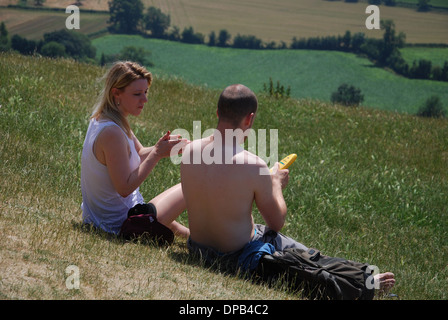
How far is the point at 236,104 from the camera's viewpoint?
4.82 meters

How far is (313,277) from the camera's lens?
4.90 metres

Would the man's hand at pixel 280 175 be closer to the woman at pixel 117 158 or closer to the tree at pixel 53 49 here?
the woman at pixel 117 158

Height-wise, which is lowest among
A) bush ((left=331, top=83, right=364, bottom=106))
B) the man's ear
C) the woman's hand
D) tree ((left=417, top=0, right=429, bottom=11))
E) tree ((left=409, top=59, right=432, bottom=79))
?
bush ((left=331, top=83, right=364, bottom=106))

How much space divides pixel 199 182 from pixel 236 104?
0.76 meters

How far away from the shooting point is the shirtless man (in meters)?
4.89

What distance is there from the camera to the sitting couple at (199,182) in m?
4.94

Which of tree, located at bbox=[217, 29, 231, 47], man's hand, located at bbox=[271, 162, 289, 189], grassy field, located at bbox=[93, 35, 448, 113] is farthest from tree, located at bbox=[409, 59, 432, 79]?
man's hand, located at bbox=[271, 162, 289, 189]

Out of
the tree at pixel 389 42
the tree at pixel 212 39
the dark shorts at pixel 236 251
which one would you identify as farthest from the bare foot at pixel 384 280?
the tree at pixel 212 39

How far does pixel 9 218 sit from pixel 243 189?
86.2 inches

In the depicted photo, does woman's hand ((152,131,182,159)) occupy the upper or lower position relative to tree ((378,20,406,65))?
upper

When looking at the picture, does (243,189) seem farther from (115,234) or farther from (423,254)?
(423,254)

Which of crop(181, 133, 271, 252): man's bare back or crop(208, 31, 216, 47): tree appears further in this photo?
crop(208, 31, 216, 47): tree

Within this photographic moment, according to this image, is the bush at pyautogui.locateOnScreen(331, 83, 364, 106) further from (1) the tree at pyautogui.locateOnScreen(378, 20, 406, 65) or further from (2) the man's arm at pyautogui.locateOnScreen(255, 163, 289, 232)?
(2) the man's arm at pyautogui.locateOnScreen(255, 163, 289, 232)
